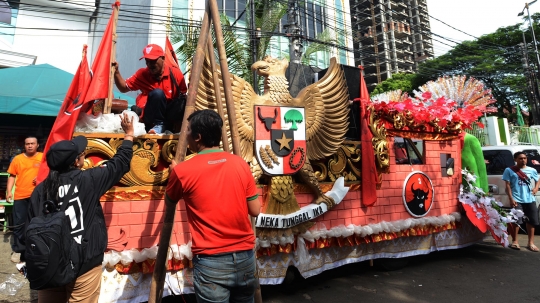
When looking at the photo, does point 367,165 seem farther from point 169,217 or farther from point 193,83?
point 169,217

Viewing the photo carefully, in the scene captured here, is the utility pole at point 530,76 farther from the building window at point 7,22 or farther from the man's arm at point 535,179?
the building window at point 7,22

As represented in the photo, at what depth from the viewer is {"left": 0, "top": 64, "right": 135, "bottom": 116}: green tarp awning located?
598cm

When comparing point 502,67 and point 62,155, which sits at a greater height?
point 502,67

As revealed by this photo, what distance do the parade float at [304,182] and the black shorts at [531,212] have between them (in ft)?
3.48

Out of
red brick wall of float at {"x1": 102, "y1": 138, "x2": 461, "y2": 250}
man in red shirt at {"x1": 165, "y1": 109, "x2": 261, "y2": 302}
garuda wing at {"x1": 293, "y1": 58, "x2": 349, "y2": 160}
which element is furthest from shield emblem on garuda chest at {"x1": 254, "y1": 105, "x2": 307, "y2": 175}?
man in red shirt at {"x1": 165, "y1": 109, "x2": 261, "y2": 302}

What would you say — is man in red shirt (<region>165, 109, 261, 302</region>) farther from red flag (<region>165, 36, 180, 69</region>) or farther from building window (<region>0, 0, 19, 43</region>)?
building window (<region>0, 0, 19, 43</region>)

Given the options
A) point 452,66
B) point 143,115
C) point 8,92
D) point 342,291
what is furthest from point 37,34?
point 452,66

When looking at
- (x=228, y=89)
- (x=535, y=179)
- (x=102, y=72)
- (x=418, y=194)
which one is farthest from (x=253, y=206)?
(x=535, y=179)

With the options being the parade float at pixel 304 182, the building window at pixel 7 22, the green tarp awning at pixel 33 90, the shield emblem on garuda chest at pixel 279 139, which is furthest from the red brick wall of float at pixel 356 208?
the building window at pixel 7 22

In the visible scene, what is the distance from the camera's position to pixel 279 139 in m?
3.34

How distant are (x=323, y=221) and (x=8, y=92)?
645 cm

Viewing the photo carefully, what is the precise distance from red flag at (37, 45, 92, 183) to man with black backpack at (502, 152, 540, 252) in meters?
6.25

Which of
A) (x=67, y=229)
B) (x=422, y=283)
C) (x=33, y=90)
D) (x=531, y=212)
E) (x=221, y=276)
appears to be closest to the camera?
(x=221, y=276)

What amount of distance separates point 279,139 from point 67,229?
207cm
